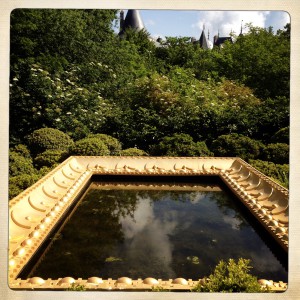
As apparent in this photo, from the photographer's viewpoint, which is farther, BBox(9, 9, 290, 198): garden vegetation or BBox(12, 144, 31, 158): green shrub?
BBox(9, 9, 290, 198): garden vegetation

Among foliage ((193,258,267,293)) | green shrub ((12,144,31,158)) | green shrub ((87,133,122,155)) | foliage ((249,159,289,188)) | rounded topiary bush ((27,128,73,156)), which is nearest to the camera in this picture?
foliage ((193,258,267,293))

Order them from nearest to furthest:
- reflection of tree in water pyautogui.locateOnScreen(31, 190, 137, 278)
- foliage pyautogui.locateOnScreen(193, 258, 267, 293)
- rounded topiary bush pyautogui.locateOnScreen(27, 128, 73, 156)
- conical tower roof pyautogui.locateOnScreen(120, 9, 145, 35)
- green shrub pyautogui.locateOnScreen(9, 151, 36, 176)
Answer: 1. foliage pyautogui.locateOnScreen(193, 258, 267, 293)
2. reflection of tree in water pyautogui.locateOnScreen(31, 190, 137, 278)
3. green shrub pyautogui.locateOnScreen(9, 151, 36, 176)
4. rounded topiary bush pyautogui.locateOnScreen(27, 128, 73, 156)
5. conical tower roof pyautogui.locateOnScreen(120, 9, 145, 35)

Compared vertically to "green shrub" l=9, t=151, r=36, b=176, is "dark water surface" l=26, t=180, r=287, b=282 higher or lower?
lower

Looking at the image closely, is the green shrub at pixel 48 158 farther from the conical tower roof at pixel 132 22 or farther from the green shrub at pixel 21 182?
the conical tower roof at pixel 132 22

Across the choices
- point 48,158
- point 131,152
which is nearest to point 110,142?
point 131,152

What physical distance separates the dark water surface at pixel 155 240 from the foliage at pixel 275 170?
1.23 metres

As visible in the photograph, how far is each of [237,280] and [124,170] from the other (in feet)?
13.6

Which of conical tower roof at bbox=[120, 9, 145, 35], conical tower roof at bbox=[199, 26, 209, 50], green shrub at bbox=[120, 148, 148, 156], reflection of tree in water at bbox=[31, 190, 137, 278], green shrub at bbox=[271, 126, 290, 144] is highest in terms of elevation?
conical tower roof at bbox=[120, 9, 145, 35]

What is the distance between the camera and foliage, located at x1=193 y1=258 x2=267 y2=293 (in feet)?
10.3

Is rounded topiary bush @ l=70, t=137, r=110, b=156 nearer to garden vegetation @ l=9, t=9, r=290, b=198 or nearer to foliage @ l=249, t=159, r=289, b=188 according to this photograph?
garden vegetation @ l=9, t=9, r=290, b=198

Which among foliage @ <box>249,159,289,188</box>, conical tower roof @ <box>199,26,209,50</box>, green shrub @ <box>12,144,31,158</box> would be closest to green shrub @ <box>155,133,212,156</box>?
foliage @ <box>249,159,289,188</box>

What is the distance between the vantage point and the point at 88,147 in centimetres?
738

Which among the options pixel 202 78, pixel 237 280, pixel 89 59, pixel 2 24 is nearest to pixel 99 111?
pixel 89 59

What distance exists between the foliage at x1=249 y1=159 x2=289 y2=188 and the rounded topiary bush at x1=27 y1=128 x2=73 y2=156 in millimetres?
3621
